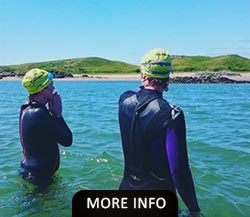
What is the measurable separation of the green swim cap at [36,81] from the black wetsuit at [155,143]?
1849 mm

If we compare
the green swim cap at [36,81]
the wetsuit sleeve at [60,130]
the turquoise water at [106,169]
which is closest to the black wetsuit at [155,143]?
the wetsuit sleeve at [60,130]

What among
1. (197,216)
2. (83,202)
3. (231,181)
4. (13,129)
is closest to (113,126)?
(13,129)

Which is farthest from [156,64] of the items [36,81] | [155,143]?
[36,81]

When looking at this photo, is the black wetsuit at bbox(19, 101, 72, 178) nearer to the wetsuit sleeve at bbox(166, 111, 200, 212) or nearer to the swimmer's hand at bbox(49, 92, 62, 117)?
the swimmer's hand at bbox(49, 92, 62, 117)

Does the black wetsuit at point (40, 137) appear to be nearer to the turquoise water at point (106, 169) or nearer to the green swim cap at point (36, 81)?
the green swim cap at point (36, 81)

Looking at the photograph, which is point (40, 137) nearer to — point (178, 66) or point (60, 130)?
point (60, 130)

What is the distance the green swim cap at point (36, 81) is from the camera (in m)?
5.83

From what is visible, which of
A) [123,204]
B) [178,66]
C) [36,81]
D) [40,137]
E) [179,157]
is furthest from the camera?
[178,66]

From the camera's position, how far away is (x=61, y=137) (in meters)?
5.91

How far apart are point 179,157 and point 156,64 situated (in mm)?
957

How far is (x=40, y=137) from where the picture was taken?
6.03 meters

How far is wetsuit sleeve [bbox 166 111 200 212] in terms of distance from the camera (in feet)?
13.0

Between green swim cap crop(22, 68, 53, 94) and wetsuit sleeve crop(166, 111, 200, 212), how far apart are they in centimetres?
253

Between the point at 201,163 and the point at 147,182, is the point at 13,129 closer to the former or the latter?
the point at 201,163
